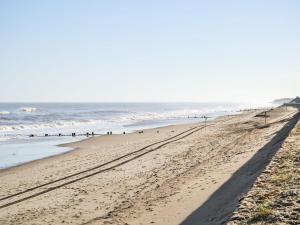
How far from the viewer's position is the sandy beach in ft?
36.7

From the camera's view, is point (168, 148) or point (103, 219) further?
point (168, 148)

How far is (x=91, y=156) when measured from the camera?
25531 mm

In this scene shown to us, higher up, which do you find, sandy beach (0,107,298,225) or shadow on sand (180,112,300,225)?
shadow on sand (180,112,300,225)

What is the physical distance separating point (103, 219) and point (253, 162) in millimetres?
7702

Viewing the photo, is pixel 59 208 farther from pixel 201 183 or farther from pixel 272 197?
pixel 272 197

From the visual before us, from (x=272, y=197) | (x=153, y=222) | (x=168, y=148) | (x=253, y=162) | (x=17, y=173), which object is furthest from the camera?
(x=168, y=148)

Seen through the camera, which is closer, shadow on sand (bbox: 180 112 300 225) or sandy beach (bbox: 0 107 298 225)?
shadow on sand (bbox: 180 112 300 225)

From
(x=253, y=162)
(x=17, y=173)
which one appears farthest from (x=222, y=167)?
(x=17, y=173)

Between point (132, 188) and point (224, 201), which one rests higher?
point (224, 201)

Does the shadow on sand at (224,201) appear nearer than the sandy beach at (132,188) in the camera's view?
Yes

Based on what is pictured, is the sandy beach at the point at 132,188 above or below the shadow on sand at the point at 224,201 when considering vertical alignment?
below

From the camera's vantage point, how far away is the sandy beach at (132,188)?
11.2 m

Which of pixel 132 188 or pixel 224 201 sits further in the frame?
pixel 132 188

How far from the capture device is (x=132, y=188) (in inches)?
593
